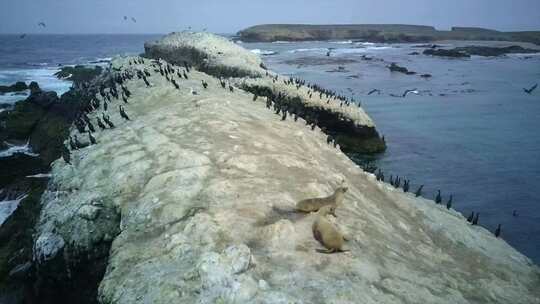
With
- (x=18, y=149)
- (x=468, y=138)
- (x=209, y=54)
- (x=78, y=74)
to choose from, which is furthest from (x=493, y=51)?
(x=18, y=149)

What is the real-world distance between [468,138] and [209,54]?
22.3 meters

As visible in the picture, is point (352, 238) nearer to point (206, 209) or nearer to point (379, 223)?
point (379, 223)

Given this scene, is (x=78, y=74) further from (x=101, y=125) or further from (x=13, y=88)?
(x=101, y=125)

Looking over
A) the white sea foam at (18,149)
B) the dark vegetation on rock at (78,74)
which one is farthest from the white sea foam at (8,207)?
the dark vegetation on rock at (78,74)

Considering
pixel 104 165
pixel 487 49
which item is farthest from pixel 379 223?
pixel 487 49

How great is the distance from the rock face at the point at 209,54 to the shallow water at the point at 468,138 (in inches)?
453

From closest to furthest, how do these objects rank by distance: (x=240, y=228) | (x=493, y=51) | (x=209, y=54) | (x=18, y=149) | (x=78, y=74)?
(x=240, y=228) < (x=18, y=149) < (x=209, y=54) < (x=78, y=74) < (x=493, y=51)

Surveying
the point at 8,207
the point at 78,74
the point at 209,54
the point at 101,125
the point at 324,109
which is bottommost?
the point at 8,207

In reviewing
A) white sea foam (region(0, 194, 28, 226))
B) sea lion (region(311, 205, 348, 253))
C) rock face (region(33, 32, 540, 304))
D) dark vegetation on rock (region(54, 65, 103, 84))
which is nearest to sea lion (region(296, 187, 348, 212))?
rock face (region(33, 32, 540, 304))

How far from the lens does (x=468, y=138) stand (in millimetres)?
31625

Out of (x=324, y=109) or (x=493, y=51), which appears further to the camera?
(x=493, y=51)

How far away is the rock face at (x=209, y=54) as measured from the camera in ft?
116

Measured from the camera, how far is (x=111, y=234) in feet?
33.3

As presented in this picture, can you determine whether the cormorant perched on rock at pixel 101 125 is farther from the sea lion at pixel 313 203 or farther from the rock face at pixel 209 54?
the rock face at pixel 209 54
